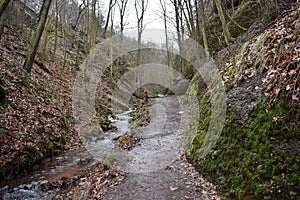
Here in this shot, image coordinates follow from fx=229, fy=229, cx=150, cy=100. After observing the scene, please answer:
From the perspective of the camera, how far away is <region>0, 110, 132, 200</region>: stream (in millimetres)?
6078

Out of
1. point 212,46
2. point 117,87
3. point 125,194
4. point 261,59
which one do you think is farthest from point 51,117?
point 117,87

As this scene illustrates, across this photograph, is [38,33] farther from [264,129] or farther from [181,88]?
[181,88]

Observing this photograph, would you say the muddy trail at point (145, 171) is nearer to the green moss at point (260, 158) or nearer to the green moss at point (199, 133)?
the green moss at point (199, 133)

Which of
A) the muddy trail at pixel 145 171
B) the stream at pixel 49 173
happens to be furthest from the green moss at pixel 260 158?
the stream at pixel 49 173

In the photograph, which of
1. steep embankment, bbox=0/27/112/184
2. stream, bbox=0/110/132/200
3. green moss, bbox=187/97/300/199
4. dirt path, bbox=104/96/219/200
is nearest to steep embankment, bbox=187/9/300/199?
green moss, bbox=187/97/300/199

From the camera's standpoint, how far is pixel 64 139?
10.4m

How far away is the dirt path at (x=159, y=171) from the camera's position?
471 cm

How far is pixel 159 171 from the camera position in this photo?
6035 mm

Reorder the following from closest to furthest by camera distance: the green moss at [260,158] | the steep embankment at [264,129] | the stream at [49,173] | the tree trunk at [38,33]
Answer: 1. the green moss at [260,158]
2. the steep embankment at [264,129]
3. the stream at [49,173]
4. the tree trunk at [38,33]

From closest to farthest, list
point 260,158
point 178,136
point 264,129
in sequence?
point 260,158, point 264,129, point 178,136

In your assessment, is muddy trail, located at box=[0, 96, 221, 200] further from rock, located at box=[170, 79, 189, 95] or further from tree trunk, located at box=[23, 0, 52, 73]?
rock, located at box=[170, 79, 189, 95]

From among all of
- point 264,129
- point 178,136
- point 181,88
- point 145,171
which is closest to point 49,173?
point 145,171

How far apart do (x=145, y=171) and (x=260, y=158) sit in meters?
3.28

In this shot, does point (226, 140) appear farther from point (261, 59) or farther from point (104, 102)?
point (104, 102)
